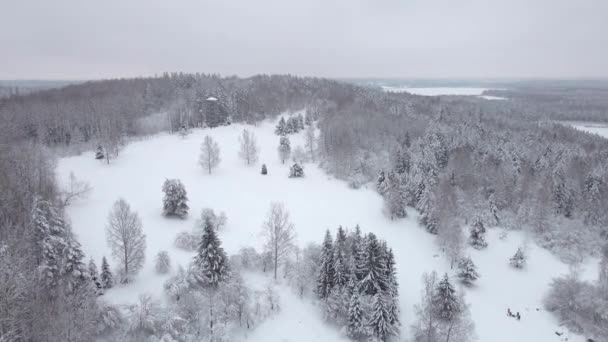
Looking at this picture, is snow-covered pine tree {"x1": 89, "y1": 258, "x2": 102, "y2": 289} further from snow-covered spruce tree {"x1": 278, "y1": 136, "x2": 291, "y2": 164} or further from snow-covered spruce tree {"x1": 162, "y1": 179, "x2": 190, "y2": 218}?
snow-covered spruce tree {"x1": 278, "y1": 136, "x2": 291, "y2": 164}

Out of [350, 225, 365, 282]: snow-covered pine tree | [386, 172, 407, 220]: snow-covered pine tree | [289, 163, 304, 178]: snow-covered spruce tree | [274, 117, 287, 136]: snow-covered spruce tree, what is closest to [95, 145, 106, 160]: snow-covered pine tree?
[289, 163, 304, 178]: snow-covered spruce tree

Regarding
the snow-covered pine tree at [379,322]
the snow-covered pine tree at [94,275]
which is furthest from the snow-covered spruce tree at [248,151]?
the snow-covered pine tree at [379,322]

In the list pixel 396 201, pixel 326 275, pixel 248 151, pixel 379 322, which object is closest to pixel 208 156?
pixel 248 151

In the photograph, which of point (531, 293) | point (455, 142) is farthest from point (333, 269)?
point (455, 142)

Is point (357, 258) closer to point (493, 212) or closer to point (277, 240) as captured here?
point (277, 240)

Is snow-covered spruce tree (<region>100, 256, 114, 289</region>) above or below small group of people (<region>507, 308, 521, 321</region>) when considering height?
above

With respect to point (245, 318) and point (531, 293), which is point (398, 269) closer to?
point (531, 293)
